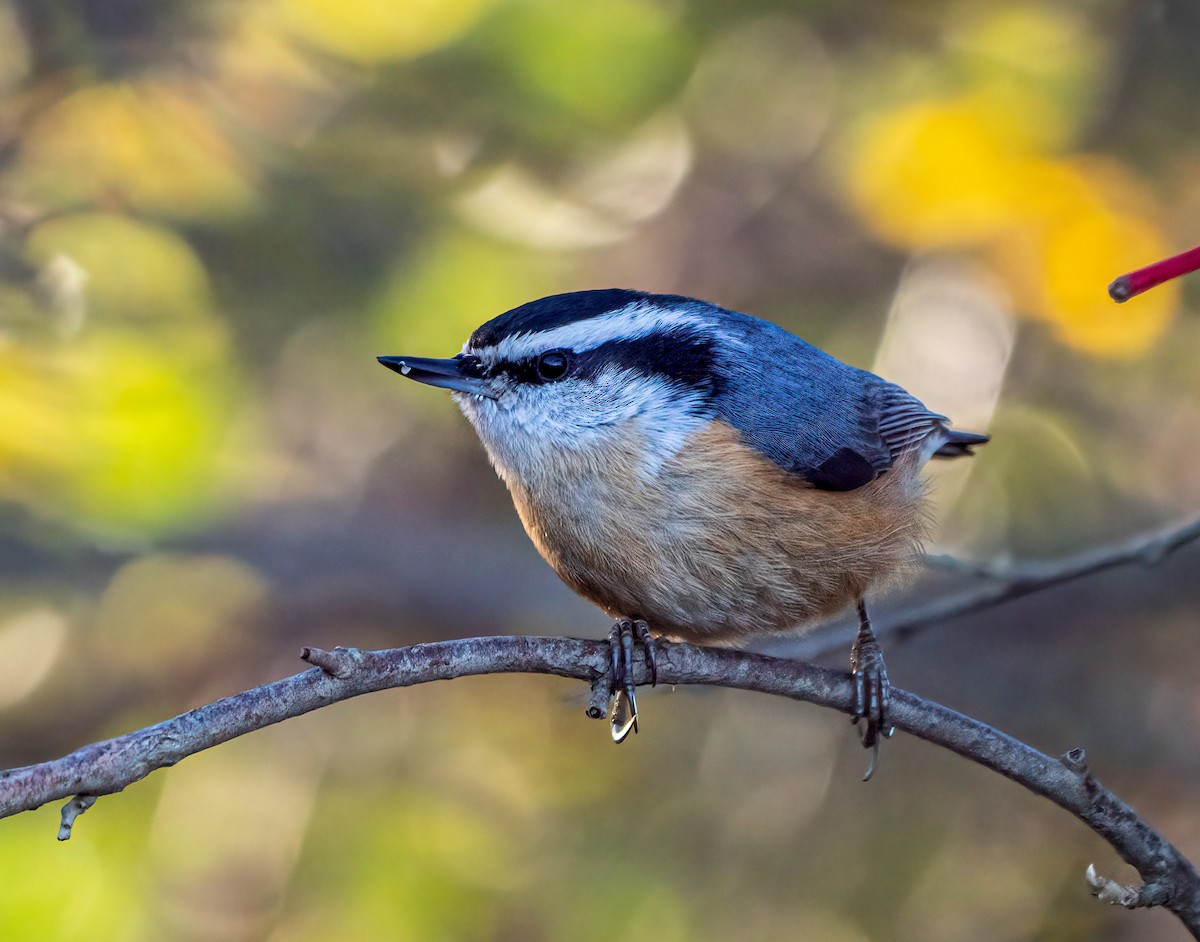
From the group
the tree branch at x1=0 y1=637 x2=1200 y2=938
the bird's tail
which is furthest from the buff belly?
the bird's tail

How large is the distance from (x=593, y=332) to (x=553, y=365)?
0.39 ft

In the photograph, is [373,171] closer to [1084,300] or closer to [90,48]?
[90,48]

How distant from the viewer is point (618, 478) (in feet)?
9.04

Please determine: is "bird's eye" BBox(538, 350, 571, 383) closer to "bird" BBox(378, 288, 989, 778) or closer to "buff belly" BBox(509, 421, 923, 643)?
"bird" BBox(378, 288, 989, 778)

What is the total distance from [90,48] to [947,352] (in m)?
3.20

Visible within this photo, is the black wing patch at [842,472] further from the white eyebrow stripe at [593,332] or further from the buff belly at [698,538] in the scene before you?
the white eyebrow stripe at [593,332]

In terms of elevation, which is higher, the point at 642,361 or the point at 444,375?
the point at 642,361

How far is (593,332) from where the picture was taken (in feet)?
9.54

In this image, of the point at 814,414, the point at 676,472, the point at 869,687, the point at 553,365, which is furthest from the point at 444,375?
the point at 869,687

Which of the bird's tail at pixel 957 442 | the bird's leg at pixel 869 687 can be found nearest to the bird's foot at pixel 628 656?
the bird's leg at pixel 869 687

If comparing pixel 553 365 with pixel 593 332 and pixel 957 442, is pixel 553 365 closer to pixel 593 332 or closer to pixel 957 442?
pixel 593 332

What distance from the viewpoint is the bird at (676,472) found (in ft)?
8.96

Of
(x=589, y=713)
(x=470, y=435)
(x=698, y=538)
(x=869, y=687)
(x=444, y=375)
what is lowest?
(x=589, y=713)

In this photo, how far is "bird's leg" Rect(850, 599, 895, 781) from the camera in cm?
276
